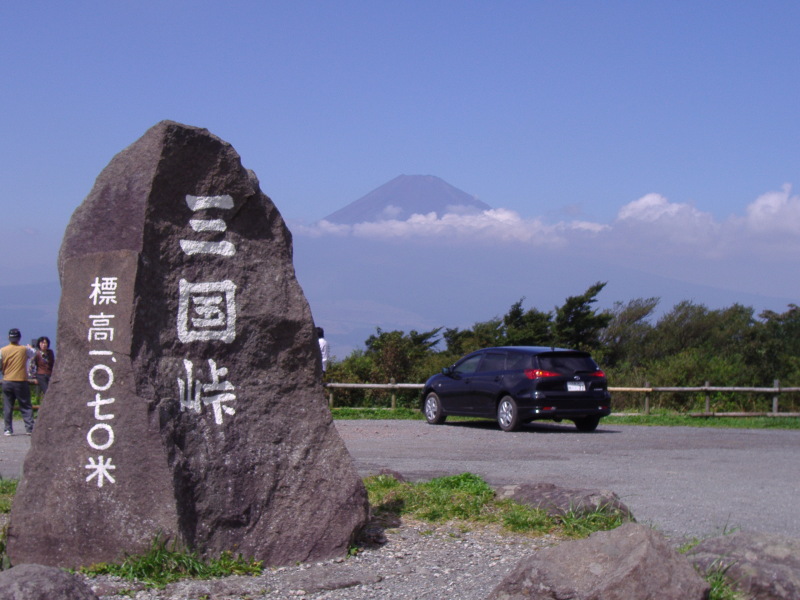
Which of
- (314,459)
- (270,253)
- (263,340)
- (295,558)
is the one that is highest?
(270,253)

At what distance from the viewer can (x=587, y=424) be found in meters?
16.6

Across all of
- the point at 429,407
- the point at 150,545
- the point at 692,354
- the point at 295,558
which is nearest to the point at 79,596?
the point at 150,545

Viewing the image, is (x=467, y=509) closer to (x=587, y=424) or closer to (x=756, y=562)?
(x=756, y=562)

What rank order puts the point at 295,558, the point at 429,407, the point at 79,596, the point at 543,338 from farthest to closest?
the point at 543,338
the point at 429,407
the point at 295,558
the point at 79,596

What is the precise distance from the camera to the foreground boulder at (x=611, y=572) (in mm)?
4207

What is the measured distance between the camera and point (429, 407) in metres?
17.9

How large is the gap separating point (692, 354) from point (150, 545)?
23425 millimetres

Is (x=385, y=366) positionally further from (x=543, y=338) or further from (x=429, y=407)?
(x=543, y=338)

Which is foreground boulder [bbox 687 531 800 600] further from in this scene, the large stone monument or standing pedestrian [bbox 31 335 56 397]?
standing pedestrian [bbox 31 335 56 397]

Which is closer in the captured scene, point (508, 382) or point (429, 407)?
point (508, 382)

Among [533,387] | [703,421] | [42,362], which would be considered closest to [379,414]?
[533,387]

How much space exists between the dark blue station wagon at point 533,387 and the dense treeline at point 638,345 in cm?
553

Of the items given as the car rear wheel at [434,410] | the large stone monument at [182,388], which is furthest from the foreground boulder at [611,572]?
the car rear wheel at [434,410]

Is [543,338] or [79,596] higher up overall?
[543,338]
